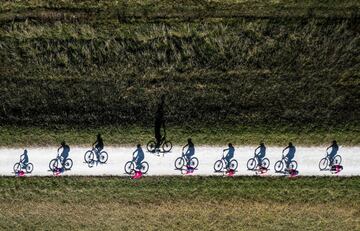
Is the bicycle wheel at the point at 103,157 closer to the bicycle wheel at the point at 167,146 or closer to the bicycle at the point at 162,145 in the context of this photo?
the bicycle at the point at 162,145

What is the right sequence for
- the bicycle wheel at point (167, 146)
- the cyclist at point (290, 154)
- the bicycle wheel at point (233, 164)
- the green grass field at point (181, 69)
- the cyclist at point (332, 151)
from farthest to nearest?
1. the bicycle wheel at point (167, 146)
2. the bicycle wheel at point (233, 164)
3. the cyclist at point (290, 154)
4. the cyclist at point (332, 151)
5. the green grass field at point (181, 69)

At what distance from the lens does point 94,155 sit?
106ft

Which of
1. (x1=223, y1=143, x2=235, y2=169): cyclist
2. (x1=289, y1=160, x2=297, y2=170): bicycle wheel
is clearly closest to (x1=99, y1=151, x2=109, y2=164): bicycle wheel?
(x1=223, y1=143, x2=235, y2=169): cyclist

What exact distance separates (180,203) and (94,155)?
670 cm

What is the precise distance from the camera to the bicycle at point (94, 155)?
32.2 m

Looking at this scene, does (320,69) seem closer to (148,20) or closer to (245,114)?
(245,114)

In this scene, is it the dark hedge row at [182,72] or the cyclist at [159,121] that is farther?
the cyclist at [159,121]

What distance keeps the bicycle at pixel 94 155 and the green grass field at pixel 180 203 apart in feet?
4.05

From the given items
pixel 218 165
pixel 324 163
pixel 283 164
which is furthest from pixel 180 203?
pixel 324 163

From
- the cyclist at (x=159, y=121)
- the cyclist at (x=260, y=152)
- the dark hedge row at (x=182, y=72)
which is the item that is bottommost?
the cyclist at (x=260, y=152)

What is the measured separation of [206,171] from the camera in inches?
1264

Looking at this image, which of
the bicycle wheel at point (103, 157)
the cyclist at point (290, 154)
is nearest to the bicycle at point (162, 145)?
the bicycle wheel at point (103, 157)

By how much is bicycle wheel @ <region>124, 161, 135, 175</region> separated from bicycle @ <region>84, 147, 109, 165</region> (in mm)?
1454

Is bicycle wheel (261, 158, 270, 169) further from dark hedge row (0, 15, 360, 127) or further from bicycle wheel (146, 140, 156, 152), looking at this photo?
bicycle wheel (146, 140, 156, 152)
